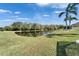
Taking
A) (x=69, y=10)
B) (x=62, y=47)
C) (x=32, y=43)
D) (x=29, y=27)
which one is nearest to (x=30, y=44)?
(x=32, y=43)

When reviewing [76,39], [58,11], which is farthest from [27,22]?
[76,39]

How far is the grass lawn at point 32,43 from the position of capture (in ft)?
7.75

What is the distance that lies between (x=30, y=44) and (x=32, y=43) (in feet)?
0.06

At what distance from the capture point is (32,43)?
2383mm

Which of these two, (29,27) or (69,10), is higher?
(69,10)

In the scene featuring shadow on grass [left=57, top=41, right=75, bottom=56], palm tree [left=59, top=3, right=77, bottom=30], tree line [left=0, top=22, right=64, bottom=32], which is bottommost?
shadow on grass [left=57, top=41, right=75, bottom=56]

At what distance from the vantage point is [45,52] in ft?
7.74

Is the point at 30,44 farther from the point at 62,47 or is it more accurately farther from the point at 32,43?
the point at 62,47

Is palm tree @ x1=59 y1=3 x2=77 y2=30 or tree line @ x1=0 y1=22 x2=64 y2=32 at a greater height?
palm tree @ x1=59 y1=3 x2=77 y2=30

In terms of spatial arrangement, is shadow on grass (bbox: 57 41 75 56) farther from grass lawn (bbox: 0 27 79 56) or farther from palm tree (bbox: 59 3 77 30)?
palm tree (bbox: 59 3 77 30)

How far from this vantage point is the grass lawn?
7.75 feet

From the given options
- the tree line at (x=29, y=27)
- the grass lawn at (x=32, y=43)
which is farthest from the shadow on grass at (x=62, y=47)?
the tree line at (x=29, y=27)

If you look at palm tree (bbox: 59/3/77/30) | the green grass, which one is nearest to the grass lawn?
the green grass

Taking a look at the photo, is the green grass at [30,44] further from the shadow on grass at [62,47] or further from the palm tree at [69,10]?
the palm tree at [69,10]
